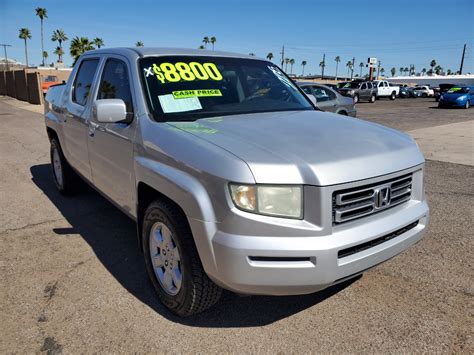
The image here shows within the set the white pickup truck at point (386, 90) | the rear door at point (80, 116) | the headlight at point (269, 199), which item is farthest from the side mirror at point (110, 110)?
the white pickup truck at point (386, 90)

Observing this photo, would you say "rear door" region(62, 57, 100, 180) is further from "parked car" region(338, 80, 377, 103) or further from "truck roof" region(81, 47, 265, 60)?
"parked car" region(338, 80, 377, 103)

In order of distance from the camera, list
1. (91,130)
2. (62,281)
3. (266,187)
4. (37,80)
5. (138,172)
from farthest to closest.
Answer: (37,80) → (91,130) → (62,281) → (138,172) → (266,187)

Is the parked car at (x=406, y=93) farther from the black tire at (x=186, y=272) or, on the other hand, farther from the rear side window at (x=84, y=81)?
the black tire at (x=186, y=272)

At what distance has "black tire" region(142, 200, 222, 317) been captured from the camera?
8.04 ft

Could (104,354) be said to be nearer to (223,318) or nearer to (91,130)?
(223,318)

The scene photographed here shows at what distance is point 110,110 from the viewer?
9.62 feet

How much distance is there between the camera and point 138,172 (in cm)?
293

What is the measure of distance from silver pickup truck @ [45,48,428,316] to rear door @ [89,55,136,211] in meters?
0.02

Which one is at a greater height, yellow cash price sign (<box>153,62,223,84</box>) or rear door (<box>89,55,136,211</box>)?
yellow cash price sign (<box>153,62,223,84</box>)

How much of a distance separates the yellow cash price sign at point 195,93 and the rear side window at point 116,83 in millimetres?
370

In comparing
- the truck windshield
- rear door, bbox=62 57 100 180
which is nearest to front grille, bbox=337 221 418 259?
the truck windshield

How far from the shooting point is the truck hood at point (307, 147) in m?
2.18

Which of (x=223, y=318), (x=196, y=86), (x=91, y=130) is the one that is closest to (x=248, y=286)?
(x=223, y=318)

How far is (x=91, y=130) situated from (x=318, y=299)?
252cm
